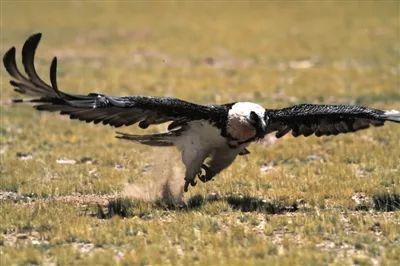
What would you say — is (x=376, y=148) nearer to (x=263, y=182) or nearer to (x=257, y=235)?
(x=263, y=182)

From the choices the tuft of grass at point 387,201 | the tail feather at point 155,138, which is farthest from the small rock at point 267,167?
the tail feather at point 155,138

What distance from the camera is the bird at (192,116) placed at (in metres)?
10.0

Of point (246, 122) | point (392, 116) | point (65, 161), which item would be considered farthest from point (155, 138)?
point (65, 161)

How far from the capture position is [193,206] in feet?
37.5

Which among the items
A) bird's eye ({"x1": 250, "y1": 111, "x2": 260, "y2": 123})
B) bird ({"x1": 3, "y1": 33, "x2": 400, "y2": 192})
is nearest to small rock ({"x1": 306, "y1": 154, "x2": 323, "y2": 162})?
bird ({"x1": 3, "y1": 33, "x2": 400, "y2": 192})

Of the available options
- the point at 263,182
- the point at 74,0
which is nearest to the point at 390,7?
the point at 74,0

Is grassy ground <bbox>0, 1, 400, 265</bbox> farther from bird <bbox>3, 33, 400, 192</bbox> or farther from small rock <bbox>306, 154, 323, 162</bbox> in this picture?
bird <bbox>3, 33, 400, 192</bbox>

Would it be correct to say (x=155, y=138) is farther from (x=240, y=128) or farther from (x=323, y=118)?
(x=323, y=118)

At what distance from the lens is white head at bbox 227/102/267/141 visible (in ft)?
35.2

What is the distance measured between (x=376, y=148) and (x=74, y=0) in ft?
182

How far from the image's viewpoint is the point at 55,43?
43.4 metres

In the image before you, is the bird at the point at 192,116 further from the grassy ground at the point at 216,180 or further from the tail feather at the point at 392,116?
the grassy ground at the point at 216,180

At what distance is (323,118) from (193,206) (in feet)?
9.27

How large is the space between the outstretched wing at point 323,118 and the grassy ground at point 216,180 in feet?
3.46
